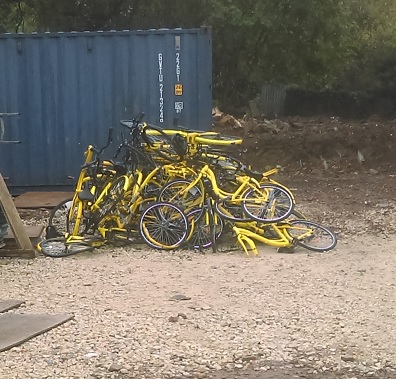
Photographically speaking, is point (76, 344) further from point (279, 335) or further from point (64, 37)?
point (64, 37)

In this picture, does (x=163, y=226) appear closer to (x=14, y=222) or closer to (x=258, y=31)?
(x=14, y=222)

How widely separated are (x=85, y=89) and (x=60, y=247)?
403cm

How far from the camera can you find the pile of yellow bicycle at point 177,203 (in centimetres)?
913

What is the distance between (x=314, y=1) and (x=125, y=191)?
14.3 m

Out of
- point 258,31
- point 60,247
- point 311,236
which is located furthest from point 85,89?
point 258,31

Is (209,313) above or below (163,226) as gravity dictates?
below

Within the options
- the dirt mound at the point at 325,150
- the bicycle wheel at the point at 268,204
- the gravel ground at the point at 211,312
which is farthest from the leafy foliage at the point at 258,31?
the gravel ground at the point at 211,312

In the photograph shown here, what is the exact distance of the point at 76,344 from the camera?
5871mm

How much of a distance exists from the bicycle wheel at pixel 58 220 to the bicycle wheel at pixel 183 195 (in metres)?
1.37

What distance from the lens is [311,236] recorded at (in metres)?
9.13

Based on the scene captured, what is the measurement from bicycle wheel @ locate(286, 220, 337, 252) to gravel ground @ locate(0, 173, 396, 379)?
111 millimetres

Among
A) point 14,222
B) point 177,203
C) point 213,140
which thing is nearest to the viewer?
point 14,222

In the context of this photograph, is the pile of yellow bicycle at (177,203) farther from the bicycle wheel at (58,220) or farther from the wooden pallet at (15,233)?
the wooden pallet at (15,233)

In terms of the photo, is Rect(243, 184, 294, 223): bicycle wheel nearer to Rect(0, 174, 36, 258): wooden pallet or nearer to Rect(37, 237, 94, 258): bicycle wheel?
Rect(37, 237, 94, 258): bicycle wheel
